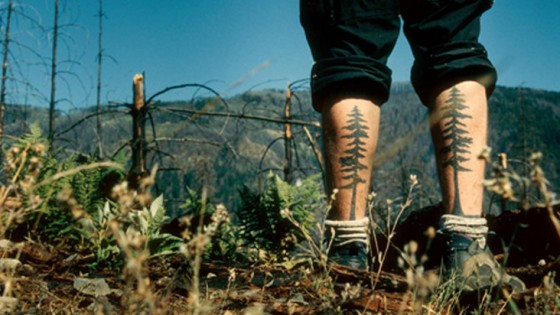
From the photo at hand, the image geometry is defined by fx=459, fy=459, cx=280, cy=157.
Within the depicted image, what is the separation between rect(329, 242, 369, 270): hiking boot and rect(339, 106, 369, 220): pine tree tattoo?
29 cm

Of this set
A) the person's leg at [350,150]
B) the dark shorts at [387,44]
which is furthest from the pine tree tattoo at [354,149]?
the dark shorts at [387,44]

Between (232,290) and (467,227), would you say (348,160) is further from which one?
(232,290)

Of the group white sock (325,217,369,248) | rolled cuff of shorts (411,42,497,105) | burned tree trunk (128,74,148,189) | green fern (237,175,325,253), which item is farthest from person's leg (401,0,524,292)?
burned tree trunk (128,74,148,189)

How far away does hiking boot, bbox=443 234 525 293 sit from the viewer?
5.14 ft

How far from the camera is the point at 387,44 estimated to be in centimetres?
220

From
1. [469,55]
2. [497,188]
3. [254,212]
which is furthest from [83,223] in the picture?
[497,188]

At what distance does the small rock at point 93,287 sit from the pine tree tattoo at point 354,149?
109cm

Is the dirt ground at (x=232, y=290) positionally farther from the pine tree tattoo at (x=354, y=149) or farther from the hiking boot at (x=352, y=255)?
the pine tree tattoo at (x=354, y=149)

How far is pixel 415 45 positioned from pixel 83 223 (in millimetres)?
2010

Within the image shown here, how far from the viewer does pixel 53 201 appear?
301cm

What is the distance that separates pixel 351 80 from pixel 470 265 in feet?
3.03

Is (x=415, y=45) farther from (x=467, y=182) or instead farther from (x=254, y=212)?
(x=254, y=212)

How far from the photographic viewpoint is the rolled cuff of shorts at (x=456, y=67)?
6.70ft

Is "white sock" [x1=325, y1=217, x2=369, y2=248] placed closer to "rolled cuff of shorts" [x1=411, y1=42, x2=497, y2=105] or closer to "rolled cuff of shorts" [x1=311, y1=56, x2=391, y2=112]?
"rolled cuff of shorts" [x1=311, y1=56, x2=391, y2=112]
